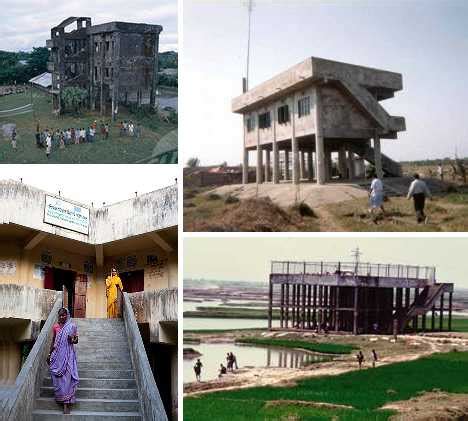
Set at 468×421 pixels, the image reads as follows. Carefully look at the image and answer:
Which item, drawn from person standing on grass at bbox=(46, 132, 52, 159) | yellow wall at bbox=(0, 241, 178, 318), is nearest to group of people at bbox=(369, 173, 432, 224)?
person standing on grass at bbox=(46, 132, 52, 159)

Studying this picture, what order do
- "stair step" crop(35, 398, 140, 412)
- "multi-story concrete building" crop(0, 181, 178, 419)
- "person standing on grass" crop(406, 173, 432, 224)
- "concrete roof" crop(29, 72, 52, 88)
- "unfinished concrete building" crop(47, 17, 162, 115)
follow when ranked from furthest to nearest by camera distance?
"multi-story concrete building" crop(0, 181, 178, 419)
"concrete roof" crop(29, 72, 52, 88)
"unfinished concrete building" crop(47, 17, 162, 115)
"person standing on grass" crop(406, 173, 432, 224)
"stair step" crop(35, 398, 140, 412)

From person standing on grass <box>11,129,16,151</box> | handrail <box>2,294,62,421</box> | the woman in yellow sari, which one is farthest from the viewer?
the woman in yellow sari

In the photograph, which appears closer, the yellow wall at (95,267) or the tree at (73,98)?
the tree at (73,98)

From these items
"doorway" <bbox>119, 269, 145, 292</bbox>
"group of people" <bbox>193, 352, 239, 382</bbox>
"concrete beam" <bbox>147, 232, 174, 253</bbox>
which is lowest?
"group of people" <bbox>193, 352, 239, 382</bbox>

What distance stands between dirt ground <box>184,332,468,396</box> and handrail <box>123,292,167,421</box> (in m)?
0.48

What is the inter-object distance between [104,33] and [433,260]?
176 inches

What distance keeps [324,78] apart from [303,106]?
404 millimetres

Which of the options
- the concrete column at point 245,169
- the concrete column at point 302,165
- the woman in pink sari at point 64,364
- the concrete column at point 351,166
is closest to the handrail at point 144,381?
the woman in pink sari at point 64,364

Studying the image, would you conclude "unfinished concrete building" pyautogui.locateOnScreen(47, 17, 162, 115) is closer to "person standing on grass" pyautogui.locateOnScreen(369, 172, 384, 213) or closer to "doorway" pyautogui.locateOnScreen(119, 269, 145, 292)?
"person standing on grass" pyautogui.locateOnScreen(369, 172, 384, 213)

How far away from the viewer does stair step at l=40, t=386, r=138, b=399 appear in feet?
23.3

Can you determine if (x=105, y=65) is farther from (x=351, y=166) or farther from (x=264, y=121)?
(x=351, y=166)

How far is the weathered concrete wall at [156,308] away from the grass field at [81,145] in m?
2.04

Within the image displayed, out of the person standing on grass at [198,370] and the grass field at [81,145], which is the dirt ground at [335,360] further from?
the grass field at [81,145]

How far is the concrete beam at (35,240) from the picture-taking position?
34.7ft
